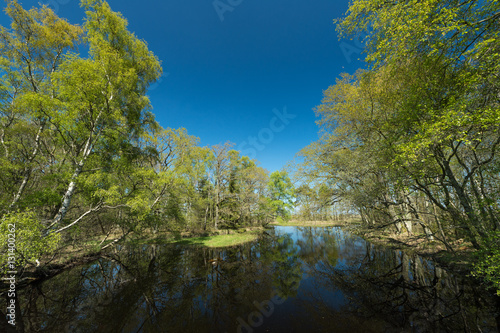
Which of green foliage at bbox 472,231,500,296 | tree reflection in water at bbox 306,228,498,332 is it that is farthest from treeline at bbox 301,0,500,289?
tree reflection in water at bbox 306,228,498,332

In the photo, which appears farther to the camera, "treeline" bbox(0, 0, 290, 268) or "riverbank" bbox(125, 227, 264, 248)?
"riverbank" bbox(125, 227, 264, 248)

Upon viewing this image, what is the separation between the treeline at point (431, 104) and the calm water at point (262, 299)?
1.81 metres

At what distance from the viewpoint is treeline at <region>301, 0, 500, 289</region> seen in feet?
15.5

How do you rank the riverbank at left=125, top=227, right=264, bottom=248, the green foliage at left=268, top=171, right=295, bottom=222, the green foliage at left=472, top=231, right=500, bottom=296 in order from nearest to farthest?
1. the green foliage at left=472, top=231, right=500, bottom=296
2. the riverbank at left=125, top=227, right=264, bottom=248
3. the green foliage at left=268, top=171, right=295, bottom=222

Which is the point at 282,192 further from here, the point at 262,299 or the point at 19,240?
the point at 19,240

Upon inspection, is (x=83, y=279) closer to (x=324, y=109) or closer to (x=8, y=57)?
(x=8, y=57)

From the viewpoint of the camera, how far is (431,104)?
6328 mm

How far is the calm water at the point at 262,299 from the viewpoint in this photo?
4965 mm

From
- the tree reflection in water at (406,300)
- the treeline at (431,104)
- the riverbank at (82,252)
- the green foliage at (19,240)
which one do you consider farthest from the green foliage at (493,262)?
the riverbank at (82,252)

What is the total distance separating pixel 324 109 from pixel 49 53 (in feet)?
67.5

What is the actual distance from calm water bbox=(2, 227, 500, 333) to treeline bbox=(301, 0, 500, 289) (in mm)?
1814

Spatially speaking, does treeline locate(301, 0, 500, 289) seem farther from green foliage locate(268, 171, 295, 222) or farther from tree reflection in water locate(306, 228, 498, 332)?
green foliage locate(268, 171, 295, 222)

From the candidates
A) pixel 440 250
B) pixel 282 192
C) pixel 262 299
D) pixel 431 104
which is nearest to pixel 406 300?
pixel 262 299

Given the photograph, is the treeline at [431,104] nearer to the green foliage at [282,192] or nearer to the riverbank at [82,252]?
the riverbank at [82,252]
